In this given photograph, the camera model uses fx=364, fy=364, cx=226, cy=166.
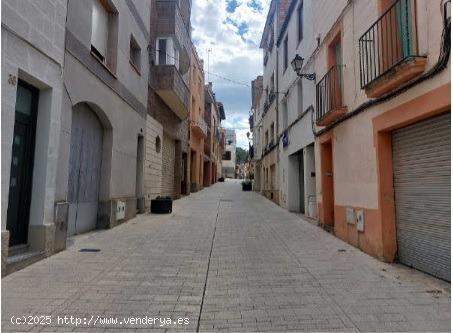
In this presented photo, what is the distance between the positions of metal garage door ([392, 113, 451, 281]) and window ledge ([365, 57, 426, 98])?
71 cm

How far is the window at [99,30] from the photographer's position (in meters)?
8.78

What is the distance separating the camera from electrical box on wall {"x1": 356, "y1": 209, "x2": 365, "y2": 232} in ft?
23.4

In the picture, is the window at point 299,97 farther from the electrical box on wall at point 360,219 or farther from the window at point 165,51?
the electrical box on wall at point 360,219

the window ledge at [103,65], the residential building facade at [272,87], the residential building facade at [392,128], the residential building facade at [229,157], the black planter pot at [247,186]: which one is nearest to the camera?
the residential building facade at [392,128]

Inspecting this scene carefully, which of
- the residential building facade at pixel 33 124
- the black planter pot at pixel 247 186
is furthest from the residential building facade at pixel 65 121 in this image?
the black planter pot at pixel 247 186

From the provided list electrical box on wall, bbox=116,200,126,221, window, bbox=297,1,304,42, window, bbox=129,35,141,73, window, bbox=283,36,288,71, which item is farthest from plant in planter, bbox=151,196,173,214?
window, bbox=283,36,288,71

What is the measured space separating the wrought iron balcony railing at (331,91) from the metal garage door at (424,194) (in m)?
2.34

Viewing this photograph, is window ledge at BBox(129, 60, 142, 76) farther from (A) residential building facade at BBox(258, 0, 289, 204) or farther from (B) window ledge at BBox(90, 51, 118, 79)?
(A) residential building facade at BBox(258, 0, 289, 204)

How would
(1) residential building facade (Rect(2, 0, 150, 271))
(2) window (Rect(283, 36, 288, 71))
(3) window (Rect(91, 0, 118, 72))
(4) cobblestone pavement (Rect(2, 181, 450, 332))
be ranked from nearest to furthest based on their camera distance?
(4) cobblestone pavement (Rect(2, 181, 450, 332)) < (1) residential building facade (Rect(2, 0, 150, 271)) < (3) window (Rect(91, 0, 118, 72)) < (2) window (Rect(283, 36, 288, 71))

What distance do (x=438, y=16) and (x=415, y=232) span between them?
10.4 feet

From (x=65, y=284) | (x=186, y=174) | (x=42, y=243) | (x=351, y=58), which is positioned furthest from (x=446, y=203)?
(x=186, y=174)

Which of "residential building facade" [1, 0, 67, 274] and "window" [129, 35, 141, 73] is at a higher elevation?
"window" [129, 35, 141, 73]

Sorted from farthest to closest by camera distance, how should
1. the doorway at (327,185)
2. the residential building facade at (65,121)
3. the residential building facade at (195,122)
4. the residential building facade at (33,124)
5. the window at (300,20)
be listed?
1. the residential building facade at (195,122)
2. the window at (300,20)
3. the doorway at (327,185)
4. the residential building facade at (65,121)
5. the residential building facade at (33,124)

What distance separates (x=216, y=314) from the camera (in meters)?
3.93
